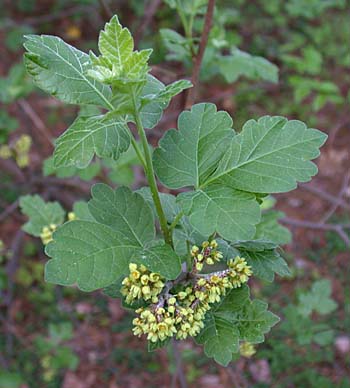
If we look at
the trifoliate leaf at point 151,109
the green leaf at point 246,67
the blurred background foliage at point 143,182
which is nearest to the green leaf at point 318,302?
the blurred background foliage at point 143,182

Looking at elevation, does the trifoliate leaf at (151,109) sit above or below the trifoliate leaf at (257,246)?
above

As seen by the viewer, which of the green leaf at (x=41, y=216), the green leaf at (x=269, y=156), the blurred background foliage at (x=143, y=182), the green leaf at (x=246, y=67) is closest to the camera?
the green leaf at (x=269, y=156)

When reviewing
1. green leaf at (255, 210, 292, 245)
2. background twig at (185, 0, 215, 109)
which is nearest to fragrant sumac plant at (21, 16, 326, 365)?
green leaf at (255, 210, 292, 245)

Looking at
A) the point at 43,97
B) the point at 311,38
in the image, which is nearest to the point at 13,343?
the point at 43,97

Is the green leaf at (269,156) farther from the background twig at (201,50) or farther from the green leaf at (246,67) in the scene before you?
the green leaf at (246,67)

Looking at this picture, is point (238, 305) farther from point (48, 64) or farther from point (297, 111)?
point (297, 111)

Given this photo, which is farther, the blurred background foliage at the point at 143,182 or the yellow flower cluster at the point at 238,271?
the blurred background foliage at the point at 143,182

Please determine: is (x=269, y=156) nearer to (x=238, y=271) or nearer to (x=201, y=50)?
(x=238, y=271)

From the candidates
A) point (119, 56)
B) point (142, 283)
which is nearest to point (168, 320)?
point (142, 283)
